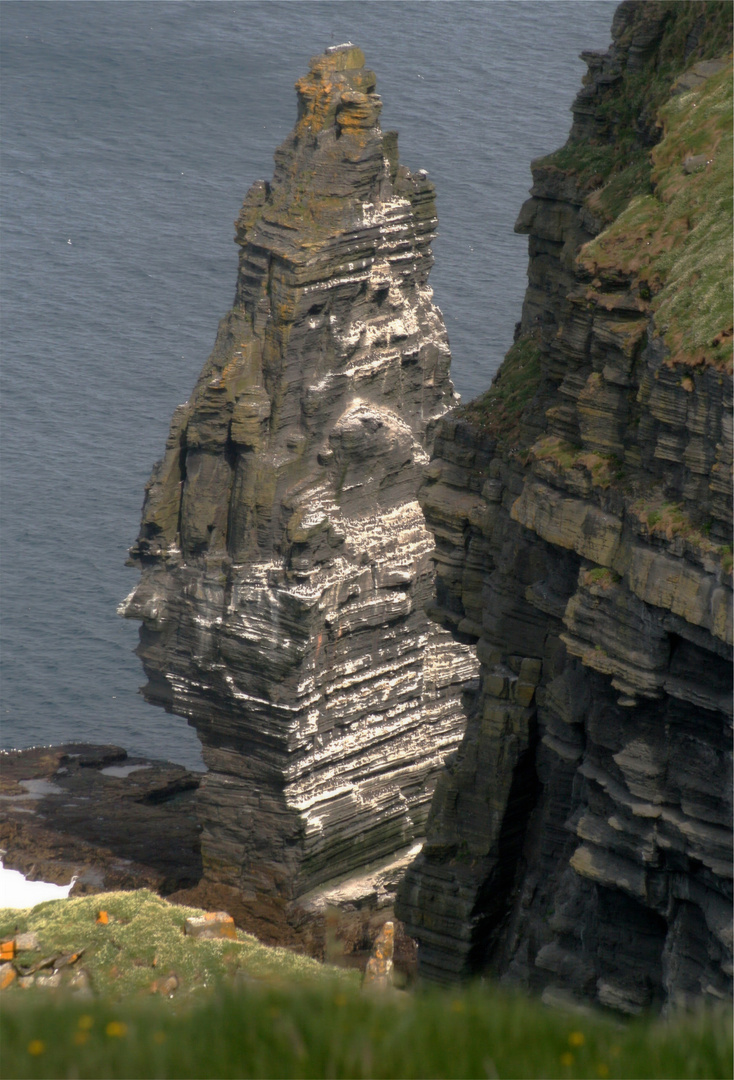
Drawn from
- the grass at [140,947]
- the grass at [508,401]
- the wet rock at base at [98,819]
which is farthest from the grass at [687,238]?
the wet rock at base at [98,819]

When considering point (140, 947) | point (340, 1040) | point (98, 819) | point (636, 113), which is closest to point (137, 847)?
point (98, 819)

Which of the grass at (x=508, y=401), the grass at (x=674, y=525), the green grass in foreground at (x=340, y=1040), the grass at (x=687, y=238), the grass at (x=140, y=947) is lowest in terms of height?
the grass at (x=140, y=947)

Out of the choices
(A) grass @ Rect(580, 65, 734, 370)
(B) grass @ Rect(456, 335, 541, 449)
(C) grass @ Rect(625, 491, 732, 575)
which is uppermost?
(A) grass @ Rect(580, 65, 734, 370)

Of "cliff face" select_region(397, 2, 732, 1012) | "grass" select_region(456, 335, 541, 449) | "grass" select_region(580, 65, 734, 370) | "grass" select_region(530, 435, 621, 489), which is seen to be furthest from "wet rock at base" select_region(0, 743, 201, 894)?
"grass" select_region(580, 65, 734, 370)

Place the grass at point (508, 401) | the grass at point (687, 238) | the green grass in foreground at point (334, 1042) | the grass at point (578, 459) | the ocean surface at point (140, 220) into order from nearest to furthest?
the green grass in foreground at point (334, 1042), the grass at point (687, 238), the grass at point (578, 459), the grass at point (508, 401), the ocean surface at point (140, 220)

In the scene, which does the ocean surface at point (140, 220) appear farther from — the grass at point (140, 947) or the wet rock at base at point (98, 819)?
the grass at point (140, 947)

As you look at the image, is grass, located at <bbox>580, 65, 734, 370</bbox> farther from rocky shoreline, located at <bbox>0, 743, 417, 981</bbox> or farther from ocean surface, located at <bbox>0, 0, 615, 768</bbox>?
ocean surface, located at <bbox>0, 0, 615, 768</bbox>

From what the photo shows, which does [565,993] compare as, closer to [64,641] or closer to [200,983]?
[200,983]
